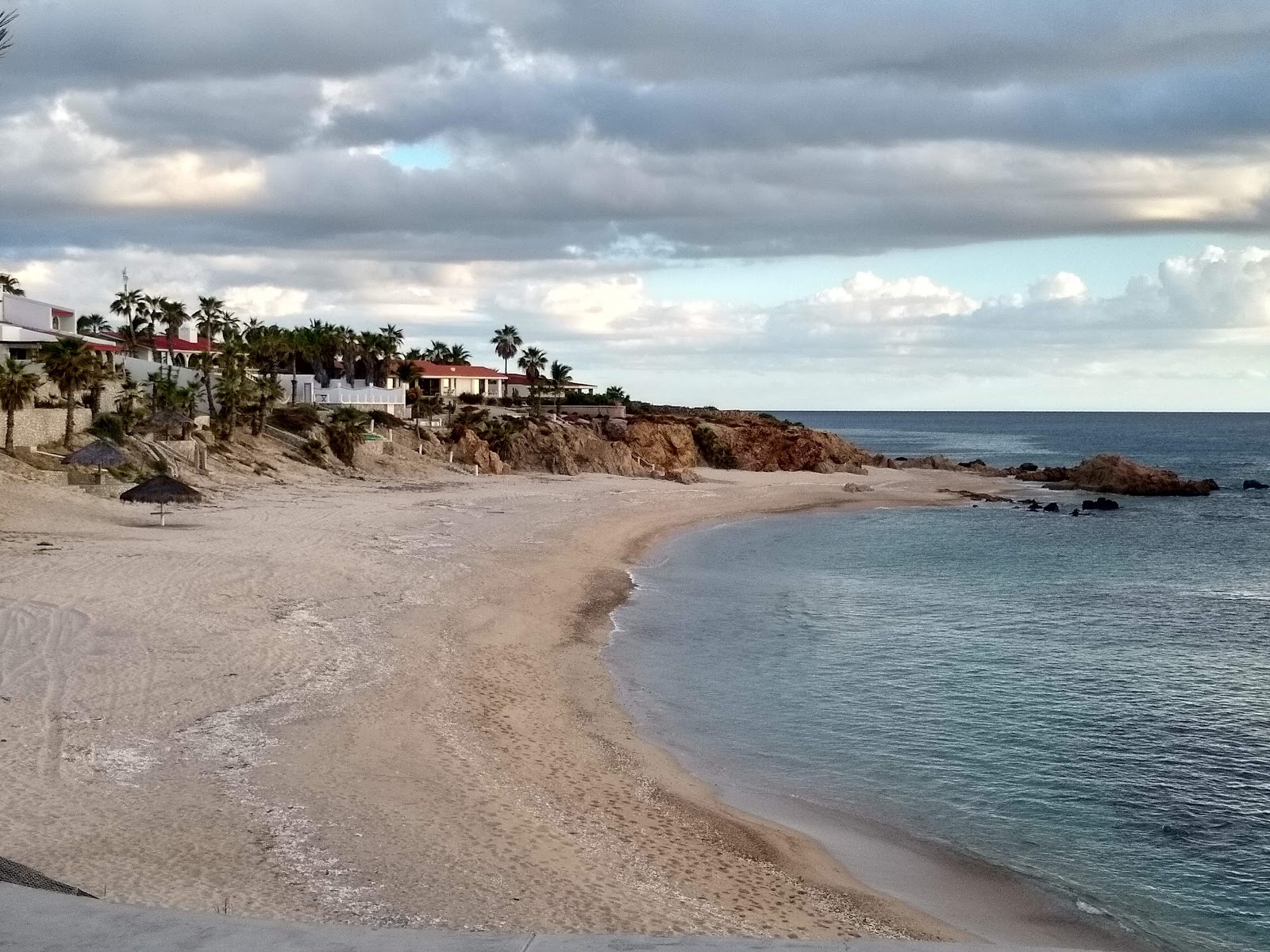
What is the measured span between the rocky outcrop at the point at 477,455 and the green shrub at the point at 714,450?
20.9m

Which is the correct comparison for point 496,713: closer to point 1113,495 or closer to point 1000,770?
point 1000,770

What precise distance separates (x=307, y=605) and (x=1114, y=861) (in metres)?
17.9

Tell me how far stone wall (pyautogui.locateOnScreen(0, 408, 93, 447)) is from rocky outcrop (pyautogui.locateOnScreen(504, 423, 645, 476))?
2952cm

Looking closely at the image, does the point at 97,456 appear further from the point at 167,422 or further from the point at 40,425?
the point at 167,422

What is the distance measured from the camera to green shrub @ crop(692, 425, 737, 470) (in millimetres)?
87750

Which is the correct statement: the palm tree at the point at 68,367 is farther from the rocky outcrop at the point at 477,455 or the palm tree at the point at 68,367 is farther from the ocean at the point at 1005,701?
the rocky outcrop at the point at 477,455

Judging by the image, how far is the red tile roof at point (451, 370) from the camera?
96375 millimetres

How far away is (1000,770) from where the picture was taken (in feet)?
65.0

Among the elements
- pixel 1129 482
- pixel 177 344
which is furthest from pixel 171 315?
pixel 1129 482

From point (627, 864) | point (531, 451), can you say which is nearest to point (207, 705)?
point (627, 864)

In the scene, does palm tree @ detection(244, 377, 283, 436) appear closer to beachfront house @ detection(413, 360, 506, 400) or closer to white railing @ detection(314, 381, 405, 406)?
white railing @ detection(314, 381, 405, 406)

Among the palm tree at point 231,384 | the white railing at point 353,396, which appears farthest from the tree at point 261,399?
the white railing at point 353,396

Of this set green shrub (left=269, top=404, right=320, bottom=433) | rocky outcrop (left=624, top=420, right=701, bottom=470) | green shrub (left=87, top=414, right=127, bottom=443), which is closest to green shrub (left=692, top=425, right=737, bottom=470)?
rocky outcrop (left=624, top=420, right=701, bottom=470)

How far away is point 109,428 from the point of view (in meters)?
49.1
